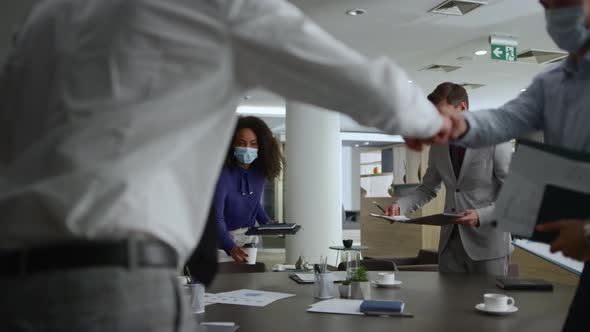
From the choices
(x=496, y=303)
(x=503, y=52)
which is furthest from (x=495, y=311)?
(x=503, y=52)

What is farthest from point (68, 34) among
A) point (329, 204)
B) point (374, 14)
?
point (329, 204)

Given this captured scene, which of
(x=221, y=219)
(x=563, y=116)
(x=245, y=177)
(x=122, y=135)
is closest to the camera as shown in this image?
(x=122, y=135)

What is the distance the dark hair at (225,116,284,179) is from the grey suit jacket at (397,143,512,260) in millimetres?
1247

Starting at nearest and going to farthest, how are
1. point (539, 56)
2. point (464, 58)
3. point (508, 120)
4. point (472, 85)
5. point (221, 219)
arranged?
point (508, 120) → point (221, 219) → point (539, 56) → point (464, 58) → point (472, 85)

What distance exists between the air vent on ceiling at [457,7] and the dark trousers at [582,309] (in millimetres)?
4702

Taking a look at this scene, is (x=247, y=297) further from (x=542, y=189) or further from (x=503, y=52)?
(x=503, y=52)

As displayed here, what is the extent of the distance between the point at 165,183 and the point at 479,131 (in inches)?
37.3

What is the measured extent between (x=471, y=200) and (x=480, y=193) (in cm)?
6

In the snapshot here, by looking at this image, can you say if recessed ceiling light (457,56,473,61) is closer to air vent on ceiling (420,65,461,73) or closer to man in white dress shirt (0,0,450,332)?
air vent on ceiling (420,65,461,73)

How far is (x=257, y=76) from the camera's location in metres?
1.06

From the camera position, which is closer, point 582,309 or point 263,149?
point 582,309

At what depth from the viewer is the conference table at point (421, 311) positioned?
5.38ft

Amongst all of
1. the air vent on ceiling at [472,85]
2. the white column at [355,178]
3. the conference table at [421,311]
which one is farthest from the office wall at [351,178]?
the conference table at [421,311]

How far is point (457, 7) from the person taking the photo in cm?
579
